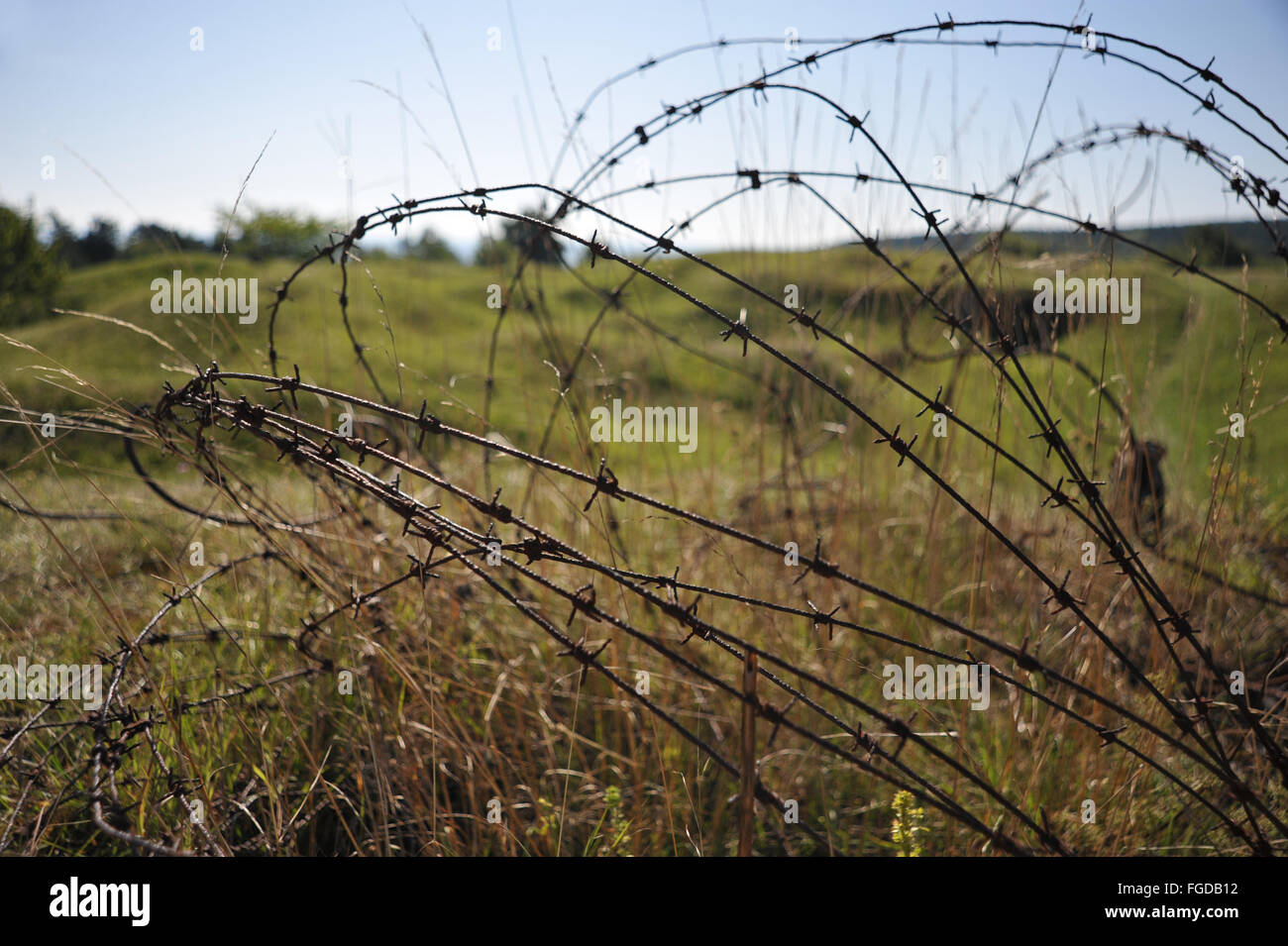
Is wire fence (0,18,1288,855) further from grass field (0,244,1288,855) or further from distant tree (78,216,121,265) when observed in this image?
distant tree (78,216,121,265)

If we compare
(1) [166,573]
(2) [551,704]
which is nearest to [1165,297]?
(2) [551,704]

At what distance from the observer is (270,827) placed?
6.09ft

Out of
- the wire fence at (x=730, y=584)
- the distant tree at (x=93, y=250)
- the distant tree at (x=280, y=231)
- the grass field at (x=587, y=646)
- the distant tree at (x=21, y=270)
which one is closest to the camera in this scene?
the wire fence at (x=730, y=584)

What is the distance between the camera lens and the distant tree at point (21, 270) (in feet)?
21.3

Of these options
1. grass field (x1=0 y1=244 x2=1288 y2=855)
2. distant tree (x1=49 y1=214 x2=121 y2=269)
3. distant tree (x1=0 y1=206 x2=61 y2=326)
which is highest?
distant tree (x1=49 y1=214 x2=121 y2=269)

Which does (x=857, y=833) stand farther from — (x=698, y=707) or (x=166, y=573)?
(x=166, y=573)

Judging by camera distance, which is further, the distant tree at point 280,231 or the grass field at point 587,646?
the distant tree at point 280,231

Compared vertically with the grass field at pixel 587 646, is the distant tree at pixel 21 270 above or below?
above

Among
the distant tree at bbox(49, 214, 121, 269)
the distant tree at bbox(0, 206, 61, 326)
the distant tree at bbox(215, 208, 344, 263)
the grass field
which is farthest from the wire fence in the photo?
the distant tree at bbox(215, 208, 344, 263)

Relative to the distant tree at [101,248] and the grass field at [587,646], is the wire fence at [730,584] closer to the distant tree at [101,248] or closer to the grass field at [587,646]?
the grass field at [587,646]

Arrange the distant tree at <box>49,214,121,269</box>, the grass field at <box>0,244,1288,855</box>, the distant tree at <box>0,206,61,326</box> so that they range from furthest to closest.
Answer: the distant tree at <box>49,214,121,269</box>
the distant tree at <box>0,206,61,326</box>
the grass field at <box>0,244,1288,855</box>

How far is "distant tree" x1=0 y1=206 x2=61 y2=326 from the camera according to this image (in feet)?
21.3

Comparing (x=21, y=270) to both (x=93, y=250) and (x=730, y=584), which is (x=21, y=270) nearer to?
(x=93, y=250)

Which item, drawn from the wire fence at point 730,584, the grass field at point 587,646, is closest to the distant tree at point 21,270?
the grass field at point 587,646
